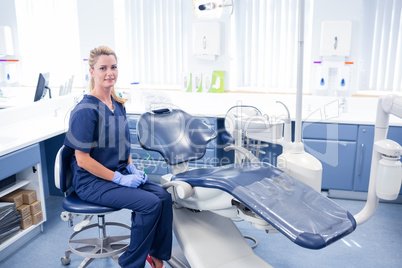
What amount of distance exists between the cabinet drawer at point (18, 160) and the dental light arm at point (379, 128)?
6.51 feet

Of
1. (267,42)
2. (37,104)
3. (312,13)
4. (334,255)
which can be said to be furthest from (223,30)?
(334,255)

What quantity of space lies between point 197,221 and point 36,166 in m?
1.24

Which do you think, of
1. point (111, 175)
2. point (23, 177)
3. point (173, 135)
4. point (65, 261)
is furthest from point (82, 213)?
point (23, 177)

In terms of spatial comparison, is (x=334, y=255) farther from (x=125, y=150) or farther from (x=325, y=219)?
(x=125, y=150)

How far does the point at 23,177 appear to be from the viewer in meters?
2.83

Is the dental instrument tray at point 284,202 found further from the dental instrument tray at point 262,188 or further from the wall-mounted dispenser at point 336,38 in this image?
the wall-mounted dispenser at point 336,38

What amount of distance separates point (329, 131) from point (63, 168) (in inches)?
87.5

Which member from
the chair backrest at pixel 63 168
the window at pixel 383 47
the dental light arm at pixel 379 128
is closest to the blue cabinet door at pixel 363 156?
the window at pixel 383 47

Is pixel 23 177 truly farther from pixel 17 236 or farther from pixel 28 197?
pixel 17 236

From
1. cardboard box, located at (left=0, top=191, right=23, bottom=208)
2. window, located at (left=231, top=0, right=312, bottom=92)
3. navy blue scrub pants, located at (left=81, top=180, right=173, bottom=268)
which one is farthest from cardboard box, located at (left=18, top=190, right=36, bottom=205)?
window, located at (left=231, top=0, right=312, bottom=92)

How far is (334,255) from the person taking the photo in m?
2.59

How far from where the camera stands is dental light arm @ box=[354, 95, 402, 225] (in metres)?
1.51

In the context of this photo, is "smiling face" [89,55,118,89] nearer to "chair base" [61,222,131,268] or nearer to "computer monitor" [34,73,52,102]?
"chair base" [61,222,131,268]

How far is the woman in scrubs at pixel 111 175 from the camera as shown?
2096 millimetres
